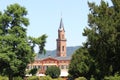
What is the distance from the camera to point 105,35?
39750 millimetres

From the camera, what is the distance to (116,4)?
40.5 metres

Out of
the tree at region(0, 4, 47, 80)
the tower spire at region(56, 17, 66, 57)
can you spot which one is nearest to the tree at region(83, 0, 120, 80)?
the tree at region(0, 4, 47, 80)

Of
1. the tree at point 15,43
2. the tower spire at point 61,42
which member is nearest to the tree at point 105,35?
the tree at point 15,43

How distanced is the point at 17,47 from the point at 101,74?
16772 mm

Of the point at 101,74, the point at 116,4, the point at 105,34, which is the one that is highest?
the point at 116,4

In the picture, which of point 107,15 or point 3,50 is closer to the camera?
point 107,15

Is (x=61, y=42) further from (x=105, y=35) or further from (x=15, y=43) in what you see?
(x=105, y=35)

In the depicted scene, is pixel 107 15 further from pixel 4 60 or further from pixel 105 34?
pixel 4 60

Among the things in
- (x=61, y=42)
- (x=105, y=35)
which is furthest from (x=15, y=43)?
(x=61, y=42)

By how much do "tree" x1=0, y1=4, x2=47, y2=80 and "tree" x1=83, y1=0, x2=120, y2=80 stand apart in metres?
15.4

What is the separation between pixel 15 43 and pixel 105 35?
758 inches

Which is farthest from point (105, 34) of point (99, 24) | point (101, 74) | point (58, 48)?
point (58, 48)

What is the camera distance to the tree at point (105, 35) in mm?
39250

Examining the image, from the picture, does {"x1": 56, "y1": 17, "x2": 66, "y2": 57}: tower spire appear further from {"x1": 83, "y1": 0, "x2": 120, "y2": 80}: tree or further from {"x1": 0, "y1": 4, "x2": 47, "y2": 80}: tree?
{"x1": 83, "y1": 0, "x2": 120, "y2": 80}: tree
